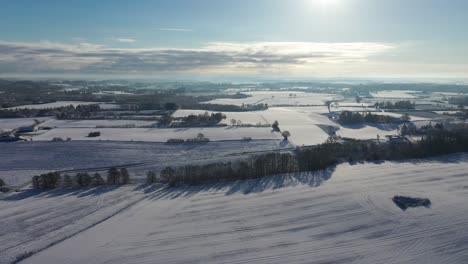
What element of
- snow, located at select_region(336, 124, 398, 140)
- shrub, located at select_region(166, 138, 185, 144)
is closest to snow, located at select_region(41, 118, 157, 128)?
shrub, located at select_region(166, 138, 185, 144)

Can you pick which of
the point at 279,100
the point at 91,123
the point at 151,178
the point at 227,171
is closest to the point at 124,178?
the point at 151,178

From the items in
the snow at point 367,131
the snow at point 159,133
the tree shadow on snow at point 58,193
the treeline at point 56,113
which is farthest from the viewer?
the treeline at point 56,113

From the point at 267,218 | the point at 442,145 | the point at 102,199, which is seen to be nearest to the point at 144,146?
the point at 102,199

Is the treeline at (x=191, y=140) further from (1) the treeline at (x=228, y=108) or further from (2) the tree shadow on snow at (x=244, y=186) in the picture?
(1) the treeline at (x=228, y=108)

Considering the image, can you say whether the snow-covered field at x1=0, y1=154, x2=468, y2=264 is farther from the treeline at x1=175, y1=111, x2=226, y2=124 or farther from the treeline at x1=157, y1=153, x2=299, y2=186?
the treeline at x1=175, y1=111, x2=226, y2=124

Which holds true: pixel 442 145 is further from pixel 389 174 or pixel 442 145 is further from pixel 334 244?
pixel 334 244

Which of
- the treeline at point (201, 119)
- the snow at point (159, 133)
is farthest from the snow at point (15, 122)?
the treeline at point (201, 119)

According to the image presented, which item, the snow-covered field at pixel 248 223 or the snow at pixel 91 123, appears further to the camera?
the snow at pixel 91 123

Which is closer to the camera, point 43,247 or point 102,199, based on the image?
point 43,247
